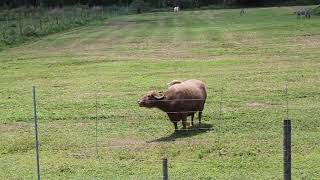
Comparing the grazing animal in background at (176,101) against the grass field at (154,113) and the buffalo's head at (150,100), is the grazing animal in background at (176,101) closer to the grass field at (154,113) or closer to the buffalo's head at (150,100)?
the buffalo's head at (150,100)

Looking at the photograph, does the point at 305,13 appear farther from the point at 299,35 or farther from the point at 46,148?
the point at 46,148

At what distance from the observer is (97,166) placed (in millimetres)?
12633

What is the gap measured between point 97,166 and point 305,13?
54.4 meters

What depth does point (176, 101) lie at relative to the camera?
1547cm

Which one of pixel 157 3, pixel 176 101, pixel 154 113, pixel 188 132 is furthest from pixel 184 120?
pixel 157 3

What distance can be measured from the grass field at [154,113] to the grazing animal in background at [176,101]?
0.50m

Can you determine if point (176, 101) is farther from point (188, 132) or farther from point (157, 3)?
point (157, 3)

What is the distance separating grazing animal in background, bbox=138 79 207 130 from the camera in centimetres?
1527

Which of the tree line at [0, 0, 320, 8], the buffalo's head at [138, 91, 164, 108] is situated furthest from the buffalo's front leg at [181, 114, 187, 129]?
the tree line at [0, 0, 320, 8]

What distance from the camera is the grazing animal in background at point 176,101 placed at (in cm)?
1527

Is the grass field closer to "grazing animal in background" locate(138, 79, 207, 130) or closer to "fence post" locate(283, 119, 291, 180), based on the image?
"grazing animal in background" locate(138, 79, 207, 130)

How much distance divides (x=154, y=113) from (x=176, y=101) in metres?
2.42

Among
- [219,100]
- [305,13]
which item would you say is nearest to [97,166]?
[219,100]

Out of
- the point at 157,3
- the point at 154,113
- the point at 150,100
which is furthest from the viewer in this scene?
the point at 157,3
